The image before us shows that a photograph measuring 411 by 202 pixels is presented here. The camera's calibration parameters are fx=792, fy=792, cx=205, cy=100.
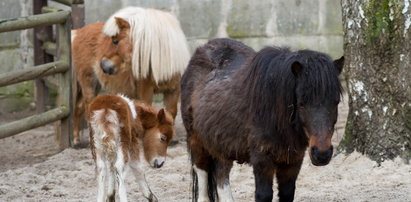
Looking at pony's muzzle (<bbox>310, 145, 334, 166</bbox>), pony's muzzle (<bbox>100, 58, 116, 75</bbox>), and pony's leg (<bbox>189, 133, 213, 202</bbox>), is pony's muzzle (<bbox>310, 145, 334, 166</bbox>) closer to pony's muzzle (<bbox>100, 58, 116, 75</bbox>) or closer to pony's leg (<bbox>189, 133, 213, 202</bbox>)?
pony's leg (<bbox>189, 133, 213, 202</bbox>)

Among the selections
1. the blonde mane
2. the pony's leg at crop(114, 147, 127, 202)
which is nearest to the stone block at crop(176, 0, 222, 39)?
the blonde mane

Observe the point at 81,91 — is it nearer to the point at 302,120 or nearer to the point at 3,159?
the point at 3,159

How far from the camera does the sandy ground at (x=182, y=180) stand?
636 centimetres

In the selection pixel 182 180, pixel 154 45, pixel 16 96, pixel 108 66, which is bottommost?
pixel 16 96

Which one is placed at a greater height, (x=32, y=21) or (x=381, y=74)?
(x=32, y=21)

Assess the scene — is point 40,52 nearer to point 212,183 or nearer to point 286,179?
point 212,183

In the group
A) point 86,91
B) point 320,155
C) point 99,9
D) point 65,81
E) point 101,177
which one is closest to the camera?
point 320,155

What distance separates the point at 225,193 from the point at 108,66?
3175mm

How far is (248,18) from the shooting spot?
11.2 m

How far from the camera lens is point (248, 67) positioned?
17.0 feet

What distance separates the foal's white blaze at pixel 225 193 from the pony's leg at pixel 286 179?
0.70 meters

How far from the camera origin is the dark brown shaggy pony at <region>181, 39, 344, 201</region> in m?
4.57

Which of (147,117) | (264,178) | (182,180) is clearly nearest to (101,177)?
(147,117)

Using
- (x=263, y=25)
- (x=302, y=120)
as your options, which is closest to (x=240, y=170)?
(x=302, y=120)
